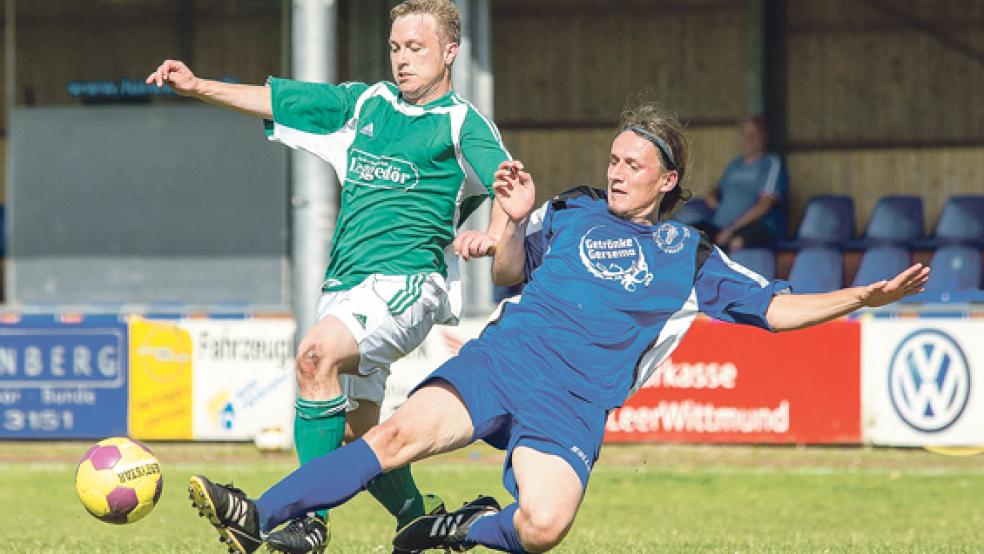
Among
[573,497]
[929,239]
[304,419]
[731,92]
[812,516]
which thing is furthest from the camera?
[731,92]

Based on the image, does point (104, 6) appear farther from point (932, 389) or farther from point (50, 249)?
point (932, 389)

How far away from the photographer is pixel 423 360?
11.7m

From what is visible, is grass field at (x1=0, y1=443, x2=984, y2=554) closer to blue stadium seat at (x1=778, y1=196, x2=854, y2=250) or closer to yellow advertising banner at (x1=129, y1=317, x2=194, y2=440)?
yellow advertising banner at (x1=129, y1=317, x2=194, y2=440)

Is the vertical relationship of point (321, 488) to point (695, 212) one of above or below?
below

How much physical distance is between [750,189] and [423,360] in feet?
12.0

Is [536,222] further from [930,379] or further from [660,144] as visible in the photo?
[930,379]

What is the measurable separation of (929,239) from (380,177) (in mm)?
9181

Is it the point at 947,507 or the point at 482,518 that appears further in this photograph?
the point at 947,507

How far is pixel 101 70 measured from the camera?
17.5 meters

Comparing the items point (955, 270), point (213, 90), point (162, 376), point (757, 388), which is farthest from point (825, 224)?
point (213, 90)

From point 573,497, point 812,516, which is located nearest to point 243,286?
point 812,516

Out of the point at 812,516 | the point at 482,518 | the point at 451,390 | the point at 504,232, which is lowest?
the point at 812,516

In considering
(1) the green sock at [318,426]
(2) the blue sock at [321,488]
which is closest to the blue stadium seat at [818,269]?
(1) the green sock at [318,426]

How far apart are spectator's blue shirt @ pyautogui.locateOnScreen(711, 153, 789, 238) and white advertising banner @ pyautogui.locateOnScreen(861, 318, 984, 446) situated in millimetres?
2784
